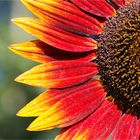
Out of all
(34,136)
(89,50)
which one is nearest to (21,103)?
(34,136)

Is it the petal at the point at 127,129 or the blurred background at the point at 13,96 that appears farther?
the blurred background at the point at 13,96

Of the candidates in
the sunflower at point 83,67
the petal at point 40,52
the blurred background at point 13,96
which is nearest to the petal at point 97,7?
the sunflower at point 83,67

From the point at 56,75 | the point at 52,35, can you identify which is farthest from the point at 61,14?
the point at 56,75

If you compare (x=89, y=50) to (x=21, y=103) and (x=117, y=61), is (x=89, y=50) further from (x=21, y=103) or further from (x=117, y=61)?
(x=21, y=103)

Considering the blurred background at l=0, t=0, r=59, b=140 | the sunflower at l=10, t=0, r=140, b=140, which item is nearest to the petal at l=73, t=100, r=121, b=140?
the sunflower at l=10, t=0, r=140, b=140

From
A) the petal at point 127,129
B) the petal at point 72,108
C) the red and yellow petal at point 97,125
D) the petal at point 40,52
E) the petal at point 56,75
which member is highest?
the petal at point 40,52

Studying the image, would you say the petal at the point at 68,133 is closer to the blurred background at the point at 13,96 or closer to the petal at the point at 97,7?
the petal at the point at 97,7
